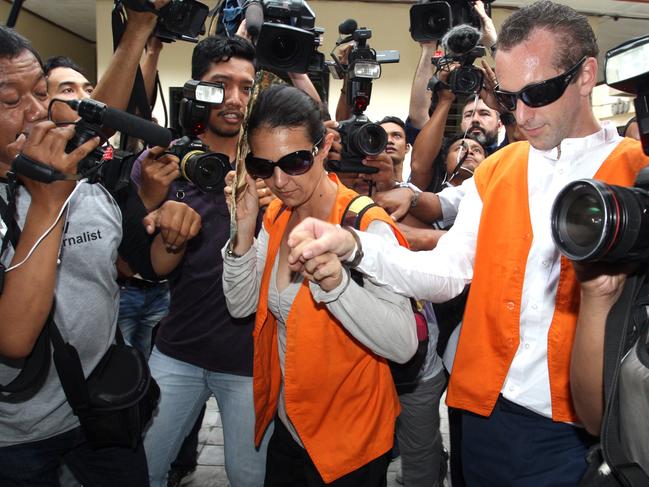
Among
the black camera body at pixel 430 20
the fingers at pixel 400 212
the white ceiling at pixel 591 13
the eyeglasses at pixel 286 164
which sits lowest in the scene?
the fingers at pixel 400 212

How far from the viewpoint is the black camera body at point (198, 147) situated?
2080 millimetres

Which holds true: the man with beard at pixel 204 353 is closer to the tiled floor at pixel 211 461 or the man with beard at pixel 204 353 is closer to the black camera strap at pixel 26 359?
the black camera strap at pixel 26 359

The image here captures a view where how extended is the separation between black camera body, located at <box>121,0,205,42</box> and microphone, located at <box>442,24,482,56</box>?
1331mm

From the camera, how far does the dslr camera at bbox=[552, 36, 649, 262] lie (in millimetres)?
1089

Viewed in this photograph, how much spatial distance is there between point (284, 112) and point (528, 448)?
132 cm

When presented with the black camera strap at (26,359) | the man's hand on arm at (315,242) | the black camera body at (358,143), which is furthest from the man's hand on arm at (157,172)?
the man's hand on arm at (315,242)

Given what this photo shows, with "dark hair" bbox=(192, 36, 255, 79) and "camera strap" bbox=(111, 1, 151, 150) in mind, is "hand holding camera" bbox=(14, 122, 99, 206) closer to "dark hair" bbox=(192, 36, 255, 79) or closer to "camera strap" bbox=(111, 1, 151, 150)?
"camera strap" bbox=(111, 1, 151, 150)

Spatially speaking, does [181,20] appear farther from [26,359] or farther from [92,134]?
[26,359]

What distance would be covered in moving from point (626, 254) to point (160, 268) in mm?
1738

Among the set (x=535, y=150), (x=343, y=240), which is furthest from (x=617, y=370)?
(x=535, y=150)

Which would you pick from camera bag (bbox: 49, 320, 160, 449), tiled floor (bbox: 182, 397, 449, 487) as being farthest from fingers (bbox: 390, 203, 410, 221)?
A: tiled floor (bbox: 182, 397, 449, 487)

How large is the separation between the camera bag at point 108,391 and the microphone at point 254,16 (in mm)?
1586

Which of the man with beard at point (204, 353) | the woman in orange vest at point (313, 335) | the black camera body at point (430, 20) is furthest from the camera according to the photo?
the black camera body at point (430, 20)

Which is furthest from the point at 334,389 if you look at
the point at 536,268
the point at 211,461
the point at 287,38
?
the point at 211,461
